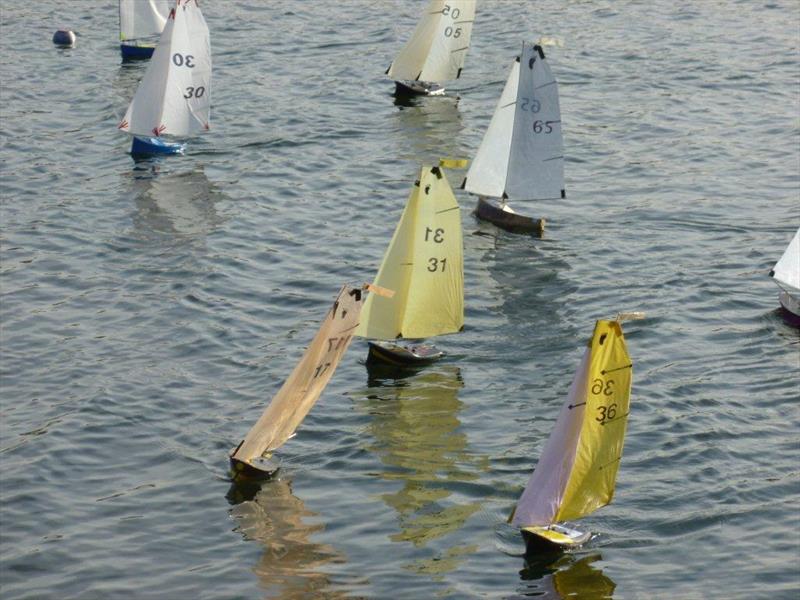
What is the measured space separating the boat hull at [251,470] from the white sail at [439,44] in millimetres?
33422

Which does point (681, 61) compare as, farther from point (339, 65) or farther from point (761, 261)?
point (761, 261)

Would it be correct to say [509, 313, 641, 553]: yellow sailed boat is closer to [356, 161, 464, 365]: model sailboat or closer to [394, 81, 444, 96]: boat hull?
[356, 161, 464, 365]: model sailboat

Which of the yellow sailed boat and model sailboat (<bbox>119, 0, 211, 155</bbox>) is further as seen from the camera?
model sailboat (<bbox>119, 0, 211, 155</bbox>)

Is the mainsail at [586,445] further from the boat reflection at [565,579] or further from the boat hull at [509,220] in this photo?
the boat hull at [509,220]

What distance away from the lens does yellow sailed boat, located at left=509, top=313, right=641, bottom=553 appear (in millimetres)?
27078

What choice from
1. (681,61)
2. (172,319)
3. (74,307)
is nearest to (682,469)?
(172,319)

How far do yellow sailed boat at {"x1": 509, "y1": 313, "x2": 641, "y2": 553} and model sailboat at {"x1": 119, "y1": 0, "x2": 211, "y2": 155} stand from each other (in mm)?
30937

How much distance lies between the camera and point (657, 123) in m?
58.4

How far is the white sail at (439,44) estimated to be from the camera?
61.8 m

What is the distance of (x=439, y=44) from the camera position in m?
61.8

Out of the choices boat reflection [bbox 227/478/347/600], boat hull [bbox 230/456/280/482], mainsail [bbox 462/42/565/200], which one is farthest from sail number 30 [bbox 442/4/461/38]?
boat reflection [bbox 227/478/347/600]

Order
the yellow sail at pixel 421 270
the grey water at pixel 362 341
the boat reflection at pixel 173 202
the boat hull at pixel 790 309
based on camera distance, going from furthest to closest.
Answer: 1. the boat reflection at pixel 173 202
2. the boat hull at pixel 790 309
3. the yellow sail at pixel 421 270
4. the grey water at pixel 362 341

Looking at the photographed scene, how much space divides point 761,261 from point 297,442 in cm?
1830

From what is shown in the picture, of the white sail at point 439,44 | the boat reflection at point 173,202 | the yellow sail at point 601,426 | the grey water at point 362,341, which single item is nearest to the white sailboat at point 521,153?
the grey water at point 362,341
